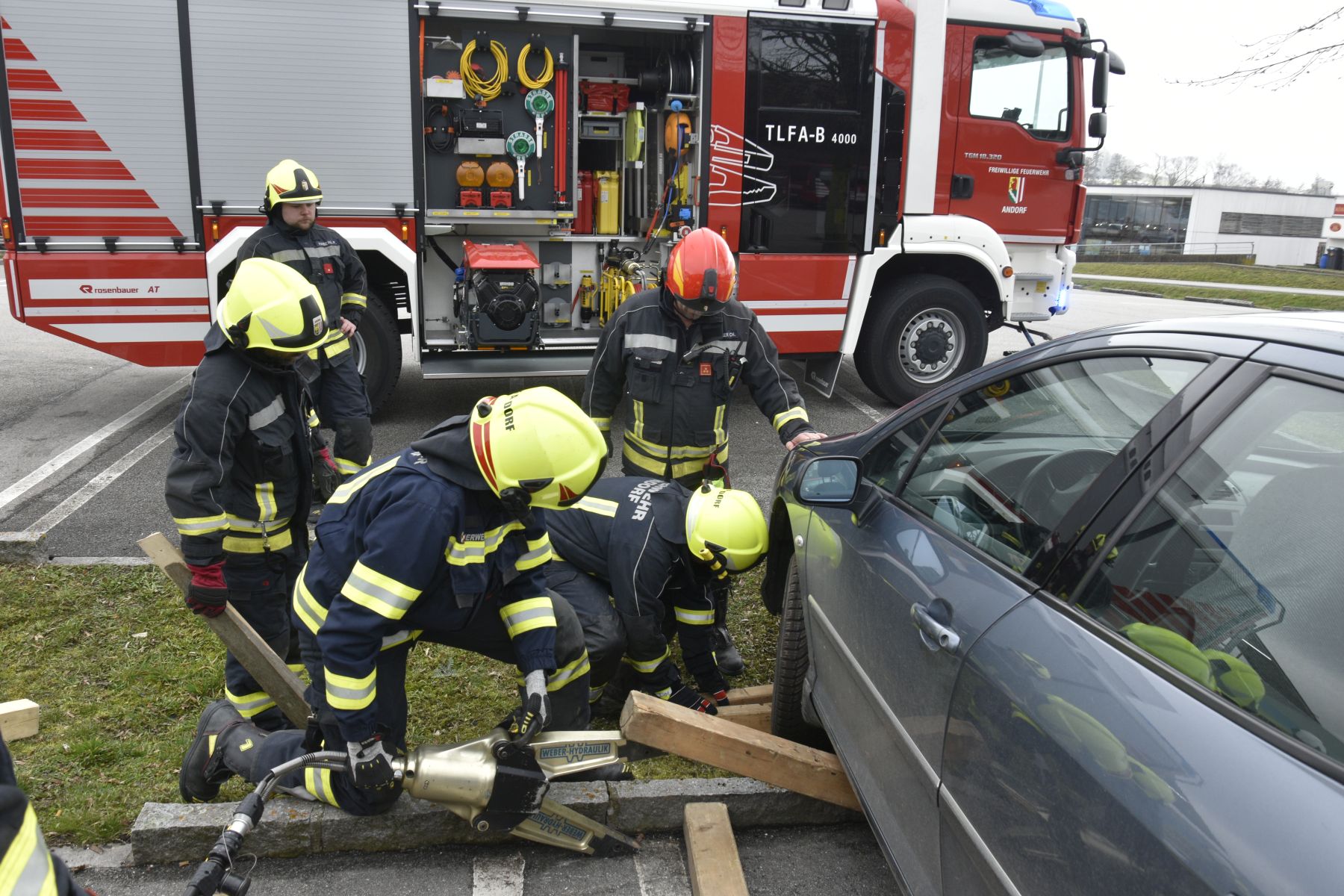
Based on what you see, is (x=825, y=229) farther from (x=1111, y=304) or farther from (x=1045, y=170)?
(x=1111, y=304)

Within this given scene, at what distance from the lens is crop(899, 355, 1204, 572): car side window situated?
1907mm

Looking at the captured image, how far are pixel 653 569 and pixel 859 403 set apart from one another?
509cm

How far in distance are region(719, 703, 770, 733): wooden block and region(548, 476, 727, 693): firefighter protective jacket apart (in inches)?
9.2

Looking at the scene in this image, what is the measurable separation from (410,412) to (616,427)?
5.16ft

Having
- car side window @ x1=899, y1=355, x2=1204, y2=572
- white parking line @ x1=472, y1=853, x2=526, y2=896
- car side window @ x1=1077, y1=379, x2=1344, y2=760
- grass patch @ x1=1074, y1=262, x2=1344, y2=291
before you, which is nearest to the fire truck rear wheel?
white parking line @ x1=472, y1=853, x2=526, y2=896

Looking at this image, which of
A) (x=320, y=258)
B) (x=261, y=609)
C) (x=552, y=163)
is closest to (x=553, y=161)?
(x=552, y=163)

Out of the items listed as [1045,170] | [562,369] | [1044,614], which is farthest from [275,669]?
[1045,170]

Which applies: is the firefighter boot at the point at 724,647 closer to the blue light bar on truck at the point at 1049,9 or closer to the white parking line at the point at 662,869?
the white parking line at the point at 662,869

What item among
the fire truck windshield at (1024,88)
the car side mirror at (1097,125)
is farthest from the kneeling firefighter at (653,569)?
the car side mirror at (1097,125)

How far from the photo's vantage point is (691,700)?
344 cm

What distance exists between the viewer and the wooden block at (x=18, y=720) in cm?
286

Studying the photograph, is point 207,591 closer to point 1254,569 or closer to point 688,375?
point 688,375

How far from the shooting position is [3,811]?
1221 mm

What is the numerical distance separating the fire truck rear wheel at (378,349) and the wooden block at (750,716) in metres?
4.44
